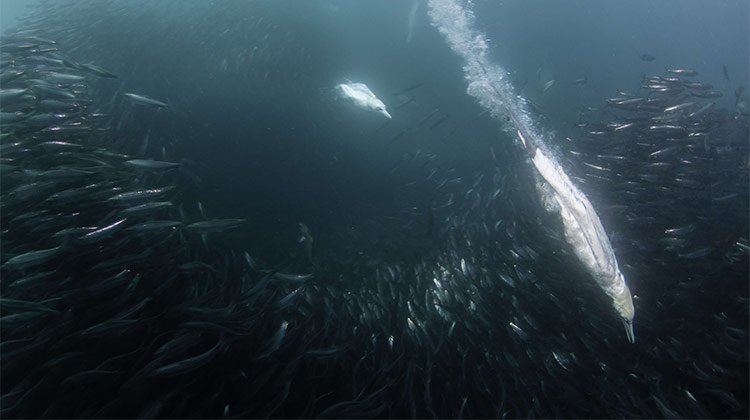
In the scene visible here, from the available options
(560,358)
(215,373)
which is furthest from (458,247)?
(215,373)

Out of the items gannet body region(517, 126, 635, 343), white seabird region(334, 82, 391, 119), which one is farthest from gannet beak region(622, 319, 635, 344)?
white seabird region(334, 82, 391, 119)

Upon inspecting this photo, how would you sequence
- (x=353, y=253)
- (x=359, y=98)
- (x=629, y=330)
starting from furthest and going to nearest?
(x=359, y=98) → (x=353, y=253) → (x=629, y=330)

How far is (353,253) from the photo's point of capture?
26.9ft

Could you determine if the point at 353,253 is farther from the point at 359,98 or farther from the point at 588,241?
the point at 359,98

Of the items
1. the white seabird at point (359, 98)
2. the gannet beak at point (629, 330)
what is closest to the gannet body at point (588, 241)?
the gannet beak at point (629, 330)

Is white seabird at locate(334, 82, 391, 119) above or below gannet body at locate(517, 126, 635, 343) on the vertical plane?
below

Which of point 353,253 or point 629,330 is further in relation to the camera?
point 353,253

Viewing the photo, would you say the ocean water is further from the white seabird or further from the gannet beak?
the gannet beak

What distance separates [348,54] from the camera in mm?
16719

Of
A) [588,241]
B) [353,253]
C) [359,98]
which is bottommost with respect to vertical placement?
[353,253]

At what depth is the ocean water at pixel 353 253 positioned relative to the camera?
4.46 meters

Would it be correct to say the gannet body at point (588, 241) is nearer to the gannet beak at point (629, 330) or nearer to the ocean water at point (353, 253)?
the gannet beak at point (629, 330)

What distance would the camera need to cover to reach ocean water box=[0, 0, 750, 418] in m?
4.46

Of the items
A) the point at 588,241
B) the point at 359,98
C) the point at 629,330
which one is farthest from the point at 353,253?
the point at 359,98
